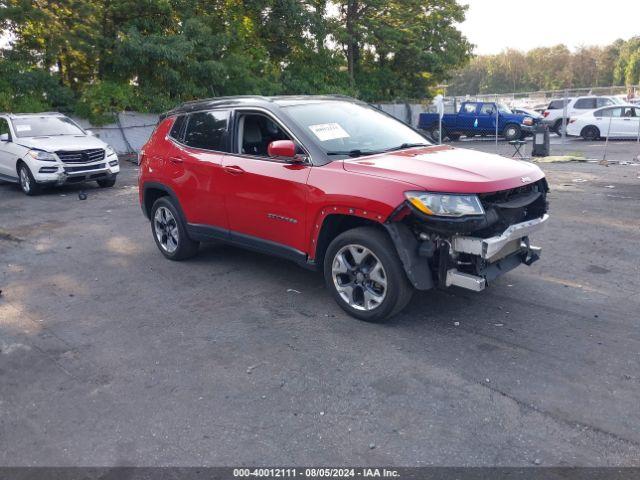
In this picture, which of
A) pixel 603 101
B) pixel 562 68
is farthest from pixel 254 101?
pixel 562 68

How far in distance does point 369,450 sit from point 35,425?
2.04 metres

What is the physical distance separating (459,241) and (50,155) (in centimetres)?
1037

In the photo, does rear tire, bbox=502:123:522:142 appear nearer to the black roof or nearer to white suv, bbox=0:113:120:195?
white suv, bbox=0:113:120:195

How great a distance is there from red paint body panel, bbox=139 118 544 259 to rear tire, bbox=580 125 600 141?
1838cm

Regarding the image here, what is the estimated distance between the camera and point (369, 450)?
307 cm

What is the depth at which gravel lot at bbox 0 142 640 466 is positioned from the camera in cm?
313

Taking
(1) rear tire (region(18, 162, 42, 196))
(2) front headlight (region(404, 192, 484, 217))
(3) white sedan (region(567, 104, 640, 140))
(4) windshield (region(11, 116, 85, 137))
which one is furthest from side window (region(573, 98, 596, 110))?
(2) front headlight (region(404, 192, 484, 217))

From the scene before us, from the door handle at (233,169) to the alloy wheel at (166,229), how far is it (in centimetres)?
129

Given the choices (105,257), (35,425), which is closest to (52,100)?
(105,257)

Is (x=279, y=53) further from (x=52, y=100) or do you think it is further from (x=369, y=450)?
(x=369, y=450)

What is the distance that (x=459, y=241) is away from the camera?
434cm

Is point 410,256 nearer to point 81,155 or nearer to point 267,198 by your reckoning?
point 267,198

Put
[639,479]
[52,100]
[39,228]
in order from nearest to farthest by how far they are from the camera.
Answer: [639,479], [39,228], [52,100]

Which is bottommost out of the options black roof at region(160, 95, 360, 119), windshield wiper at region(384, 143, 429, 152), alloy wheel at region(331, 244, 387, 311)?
alloy wheel at region(331, 244, 387, 311)
